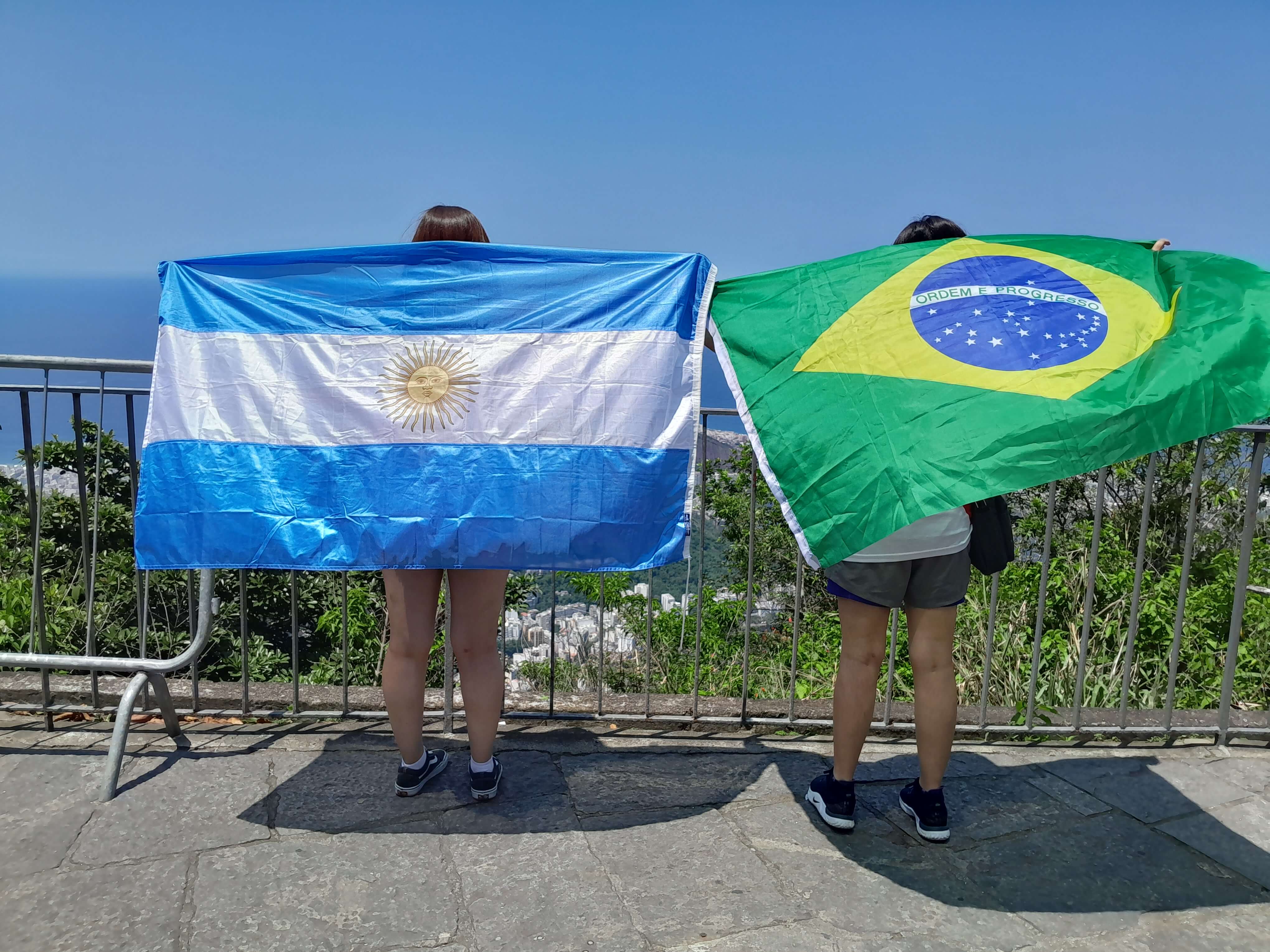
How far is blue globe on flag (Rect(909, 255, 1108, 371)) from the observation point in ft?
10.2

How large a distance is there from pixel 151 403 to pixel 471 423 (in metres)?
1.26

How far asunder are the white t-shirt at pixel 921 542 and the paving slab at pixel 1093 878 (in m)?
1.14

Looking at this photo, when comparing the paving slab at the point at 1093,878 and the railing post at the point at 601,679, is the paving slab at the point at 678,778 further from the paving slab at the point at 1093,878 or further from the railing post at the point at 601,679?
the paving slab at the point at 1093,878

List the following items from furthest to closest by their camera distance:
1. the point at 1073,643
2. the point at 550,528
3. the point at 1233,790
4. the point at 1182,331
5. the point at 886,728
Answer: the point at 1073,643
the point at 886,728
the point at 1233,790
the point at 550,528
the point at 1182,331

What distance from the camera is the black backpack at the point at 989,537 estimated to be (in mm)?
3225

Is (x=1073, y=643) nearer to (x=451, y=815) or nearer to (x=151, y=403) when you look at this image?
(x=451, y=815)

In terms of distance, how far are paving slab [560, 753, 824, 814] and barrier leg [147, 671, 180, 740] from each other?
1.77 meters

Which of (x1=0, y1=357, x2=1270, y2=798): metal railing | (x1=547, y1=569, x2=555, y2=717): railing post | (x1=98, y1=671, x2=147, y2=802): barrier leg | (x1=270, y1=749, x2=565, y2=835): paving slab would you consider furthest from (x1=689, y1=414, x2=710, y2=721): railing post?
(x1=98, y1=671, x2=147, y2=802): barrier leg

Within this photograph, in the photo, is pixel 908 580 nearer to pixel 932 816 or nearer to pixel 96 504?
pixel 932 816

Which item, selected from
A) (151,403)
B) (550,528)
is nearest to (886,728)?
(550,528)

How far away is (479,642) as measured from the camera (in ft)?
11.4

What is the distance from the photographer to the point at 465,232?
351 centimetres

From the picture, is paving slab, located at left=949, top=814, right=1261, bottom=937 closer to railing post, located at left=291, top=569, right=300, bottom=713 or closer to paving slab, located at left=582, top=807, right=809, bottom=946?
paving slab, located at left=582, top=807, right=809, bottom=946

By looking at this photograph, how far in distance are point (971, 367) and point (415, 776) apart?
8.58 ft
